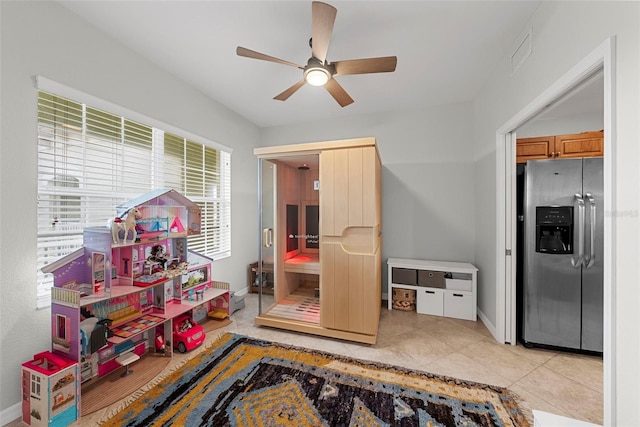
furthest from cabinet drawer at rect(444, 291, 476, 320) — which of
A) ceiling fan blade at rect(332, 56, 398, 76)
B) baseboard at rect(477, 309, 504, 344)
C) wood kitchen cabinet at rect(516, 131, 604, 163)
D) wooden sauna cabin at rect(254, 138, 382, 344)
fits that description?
ceiling fan blade at rect(332, 56, 398, 76)

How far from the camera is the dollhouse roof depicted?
191cm

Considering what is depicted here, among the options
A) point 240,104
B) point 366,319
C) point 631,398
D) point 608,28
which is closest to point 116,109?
point 240,104

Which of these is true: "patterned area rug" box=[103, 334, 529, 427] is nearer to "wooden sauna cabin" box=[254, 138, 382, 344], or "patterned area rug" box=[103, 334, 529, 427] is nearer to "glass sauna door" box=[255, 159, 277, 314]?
"wooden sauna cabin" box=[254, 138, 382, 344]

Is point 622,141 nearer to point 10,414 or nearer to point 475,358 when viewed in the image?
point 475,358

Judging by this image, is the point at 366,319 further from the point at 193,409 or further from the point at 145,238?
the point at 145,238

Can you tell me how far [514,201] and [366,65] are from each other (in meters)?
1.90

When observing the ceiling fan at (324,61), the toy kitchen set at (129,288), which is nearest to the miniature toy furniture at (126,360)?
the toy kitchen set at (129,288)

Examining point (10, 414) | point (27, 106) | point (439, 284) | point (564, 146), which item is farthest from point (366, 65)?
point (10, 414)

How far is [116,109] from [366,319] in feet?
9.72

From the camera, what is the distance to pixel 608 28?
3.69 ft

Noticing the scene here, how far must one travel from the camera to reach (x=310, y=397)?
1649mm

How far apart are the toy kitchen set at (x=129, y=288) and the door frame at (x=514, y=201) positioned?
284 cm

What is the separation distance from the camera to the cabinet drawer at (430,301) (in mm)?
2961

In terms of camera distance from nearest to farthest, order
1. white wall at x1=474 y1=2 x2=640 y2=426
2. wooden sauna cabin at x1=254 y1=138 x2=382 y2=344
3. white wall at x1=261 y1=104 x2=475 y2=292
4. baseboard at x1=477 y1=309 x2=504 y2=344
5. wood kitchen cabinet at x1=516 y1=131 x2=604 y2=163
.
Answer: white wall at x1=474 y1=2 x2=640 y2=426, wooden sauna cabin at x1=254 y1=138 x2=382 y2=344, baseboard at x1=477 y1=309 x2=504 y2=344, wood kitchen cabinet at x1=516 y1=131 x2=604 y2=163, white wall at x1=261 y1=104 x2=475 y2=292
